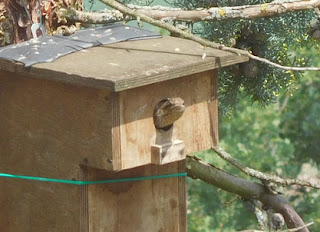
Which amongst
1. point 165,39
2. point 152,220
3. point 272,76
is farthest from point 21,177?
point 272,76

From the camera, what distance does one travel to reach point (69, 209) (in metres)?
2.43

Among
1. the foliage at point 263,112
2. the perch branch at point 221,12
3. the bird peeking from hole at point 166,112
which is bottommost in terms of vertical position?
the foliage at point 263,112

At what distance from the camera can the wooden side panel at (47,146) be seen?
2311 mm

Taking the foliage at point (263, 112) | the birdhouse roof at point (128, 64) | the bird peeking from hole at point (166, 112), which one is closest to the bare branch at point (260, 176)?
the foliage at point (263, 112)

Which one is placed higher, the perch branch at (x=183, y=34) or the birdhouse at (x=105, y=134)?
the perch branch at (x=183, y=34)

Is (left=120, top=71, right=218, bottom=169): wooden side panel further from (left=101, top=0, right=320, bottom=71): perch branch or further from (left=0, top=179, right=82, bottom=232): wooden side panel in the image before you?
(left=0, top=179, right=82, bottom=232): wooden side panel

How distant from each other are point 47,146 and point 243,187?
101 cm

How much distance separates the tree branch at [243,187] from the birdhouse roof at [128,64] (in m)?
0.71

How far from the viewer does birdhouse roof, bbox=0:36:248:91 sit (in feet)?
7.23

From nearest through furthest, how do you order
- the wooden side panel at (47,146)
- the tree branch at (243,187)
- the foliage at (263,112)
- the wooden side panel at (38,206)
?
the wooden side panel at (47,146) → the wooden side panel at (38,206) → the foliage at (263,112) → the tree branch at (243,187)

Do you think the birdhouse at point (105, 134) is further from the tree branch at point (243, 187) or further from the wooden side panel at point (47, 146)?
the tree branch at point (243, 187)

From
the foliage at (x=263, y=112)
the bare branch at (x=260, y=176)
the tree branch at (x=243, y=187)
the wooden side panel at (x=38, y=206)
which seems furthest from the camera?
the tree branch at (x=243, y=187)

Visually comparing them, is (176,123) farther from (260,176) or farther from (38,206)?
(260,176)

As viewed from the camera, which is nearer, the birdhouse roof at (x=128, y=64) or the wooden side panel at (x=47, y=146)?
the birdhouse roof at (x=128, y=64)
